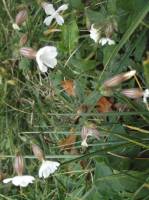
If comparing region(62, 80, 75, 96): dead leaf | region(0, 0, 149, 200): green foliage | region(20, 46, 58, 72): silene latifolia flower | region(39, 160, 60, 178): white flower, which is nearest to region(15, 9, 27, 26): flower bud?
region(0, 0, 149, 200): green foliage

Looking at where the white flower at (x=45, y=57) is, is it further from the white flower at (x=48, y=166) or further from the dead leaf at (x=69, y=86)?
the dead leaf at (x=69, y=86)

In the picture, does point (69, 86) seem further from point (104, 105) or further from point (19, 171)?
point (19, 171)

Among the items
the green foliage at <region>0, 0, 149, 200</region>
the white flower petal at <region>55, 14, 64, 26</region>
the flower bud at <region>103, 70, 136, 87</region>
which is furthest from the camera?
the white flower petal at <region>55, 14, 64, 26</region>

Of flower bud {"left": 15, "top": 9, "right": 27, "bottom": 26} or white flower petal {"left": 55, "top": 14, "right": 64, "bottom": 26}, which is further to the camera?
white flower petal {"left": 55, "top": 14, "right": 64, "bottom": 26}

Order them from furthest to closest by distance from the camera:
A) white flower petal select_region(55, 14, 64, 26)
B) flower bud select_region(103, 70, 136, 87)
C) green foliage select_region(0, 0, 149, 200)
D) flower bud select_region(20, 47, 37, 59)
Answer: white flower petal select_region(55, 14, 64, 26), green foliage select_region(0, 0, 149, 200), flower bud select_region(20, 47, 37, 59), flower bud select_region(103, 70, 136, 87)

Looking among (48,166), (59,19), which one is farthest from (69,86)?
(48,166)

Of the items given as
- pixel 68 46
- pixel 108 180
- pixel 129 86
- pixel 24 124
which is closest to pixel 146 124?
pixel 129 86

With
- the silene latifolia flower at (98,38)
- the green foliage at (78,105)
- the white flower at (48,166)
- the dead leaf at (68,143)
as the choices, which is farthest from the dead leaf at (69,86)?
the white flower at (48,166)

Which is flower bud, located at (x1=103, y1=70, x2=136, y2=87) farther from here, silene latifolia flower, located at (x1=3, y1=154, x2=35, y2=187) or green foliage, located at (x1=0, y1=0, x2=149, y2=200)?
silene latifolia flower, located at (x1=3, y1=154, x2=35, y2=187)
